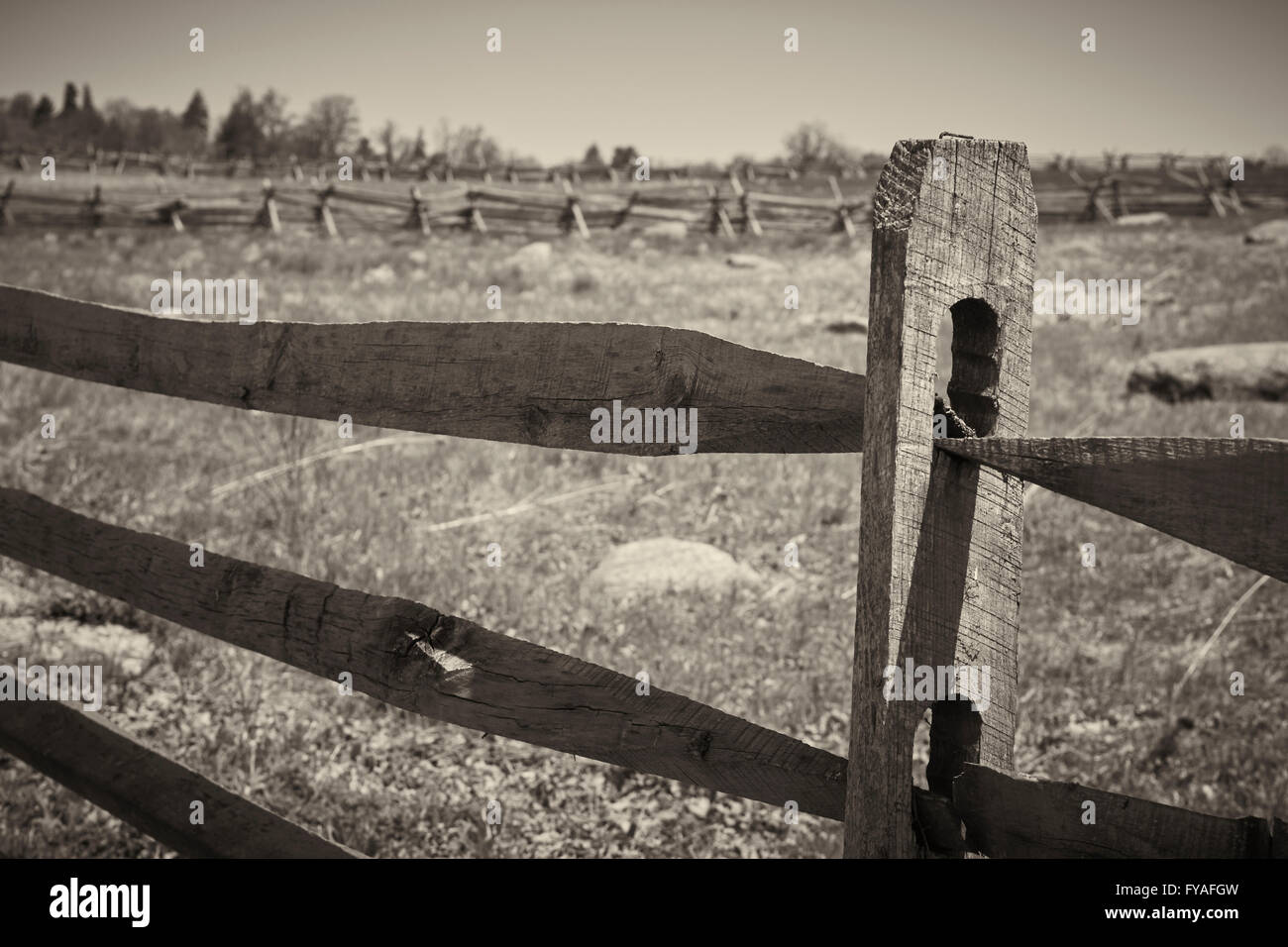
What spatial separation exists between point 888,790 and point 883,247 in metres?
0.84

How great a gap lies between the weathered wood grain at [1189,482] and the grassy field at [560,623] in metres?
2.82

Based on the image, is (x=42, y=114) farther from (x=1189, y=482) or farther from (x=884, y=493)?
(x=1189, y=482)

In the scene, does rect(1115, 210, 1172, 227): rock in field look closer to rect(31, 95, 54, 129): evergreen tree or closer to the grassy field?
the grassy field

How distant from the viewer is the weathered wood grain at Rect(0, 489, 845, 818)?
1.78 metres

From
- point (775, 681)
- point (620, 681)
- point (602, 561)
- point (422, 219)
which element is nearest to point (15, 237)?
point (422, 219)

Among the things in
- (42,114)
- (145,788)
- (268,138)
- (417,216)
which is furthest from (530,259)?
(42,114)

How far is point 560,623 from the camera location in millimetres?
5379

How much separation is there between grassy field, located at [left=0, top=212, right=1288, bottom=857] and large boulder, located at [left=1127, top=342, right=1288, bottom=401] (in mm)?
315

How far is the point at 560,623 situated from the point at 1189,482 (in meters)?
4.39

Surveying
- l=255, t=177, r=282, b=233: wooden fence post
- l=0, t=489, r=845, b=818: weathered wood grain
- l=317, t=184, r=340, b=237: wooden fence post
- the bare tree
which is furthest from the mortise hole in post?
the bare tree
